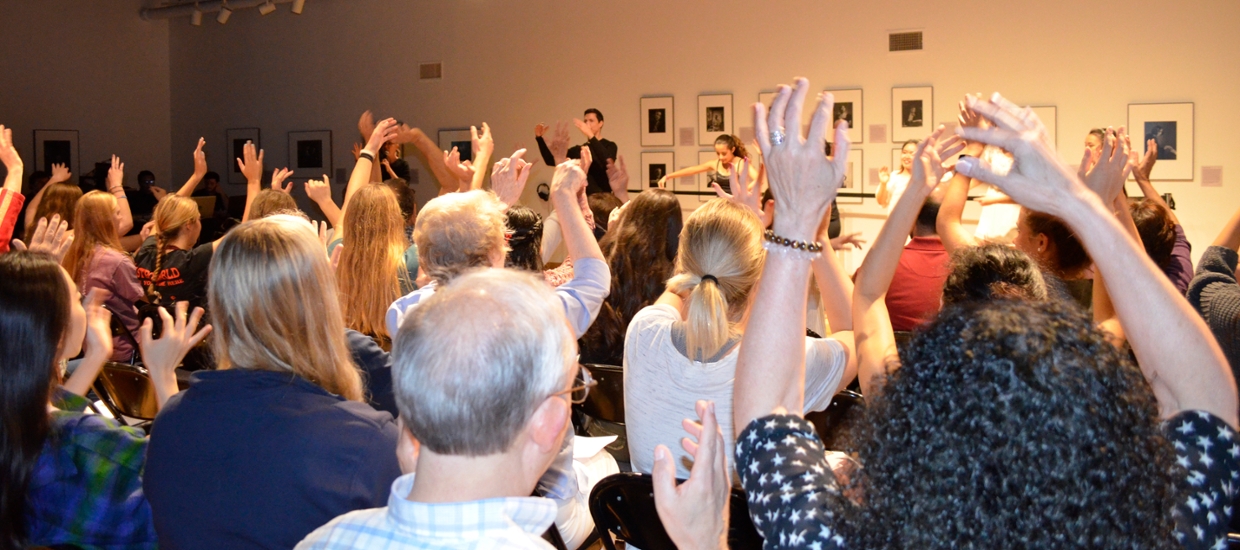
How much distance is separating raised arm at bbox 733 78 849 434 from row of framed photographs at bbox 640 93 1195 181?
6283 mm

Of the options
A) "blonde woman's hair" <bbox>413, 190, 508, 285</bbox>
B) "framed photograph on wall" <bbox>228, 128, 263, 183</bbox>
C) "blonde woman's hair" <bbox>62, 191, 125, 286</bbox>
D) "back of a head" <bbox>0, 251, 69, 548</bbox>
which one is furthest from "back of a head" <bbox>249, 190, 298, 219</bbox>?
"framed photograph on wall" <bbox>228, 128, 263, 183</bbox>

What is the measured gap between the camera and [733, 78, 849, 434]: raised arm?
1.38 meters

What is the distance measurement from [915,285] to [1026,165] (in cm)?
297

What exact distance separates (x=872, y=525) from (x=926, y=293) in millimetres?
3293

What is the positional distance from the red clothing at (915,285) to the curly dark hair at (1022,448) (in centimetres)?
317

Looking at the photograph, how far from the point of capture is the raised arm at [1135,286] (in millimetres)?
1380

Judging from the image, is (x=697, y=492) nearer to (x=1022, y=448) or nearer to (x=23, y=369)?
(x=1022, y=448)

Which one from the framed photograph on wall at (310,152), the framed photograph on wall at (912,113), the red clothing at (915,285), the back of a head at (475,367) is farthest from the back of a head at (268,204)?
the framed photograph on wall at (310,152)

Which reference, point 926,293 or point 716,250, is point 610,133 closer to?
point 926,293

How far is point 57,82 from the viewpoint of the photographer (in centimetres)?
1315

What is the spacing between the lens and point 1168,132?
27.2 ft

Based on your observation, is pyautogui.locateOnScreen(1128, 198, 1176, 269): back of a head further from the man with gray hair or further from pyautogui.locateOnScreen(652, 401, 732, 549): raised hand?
the man with gray hair

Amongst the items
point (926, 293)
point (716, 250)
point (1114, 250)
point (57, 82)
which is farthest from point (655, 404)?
point (57, 82)

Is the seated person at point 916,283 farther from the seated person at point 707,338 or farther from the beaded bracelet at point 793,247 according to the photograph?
the beaded bracelet at point 793,247
